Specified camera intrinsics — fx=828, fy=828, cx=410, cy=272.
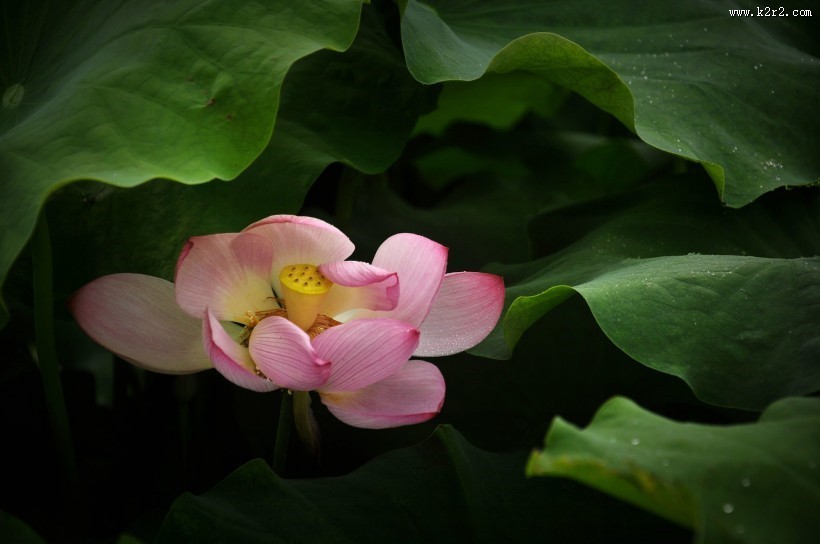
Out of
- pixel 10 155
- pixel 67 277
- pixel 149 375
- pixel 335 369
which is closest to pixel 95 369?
pixel 149 375

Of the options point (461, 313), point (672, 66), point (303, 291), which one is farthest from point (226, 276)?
point (672, 66)

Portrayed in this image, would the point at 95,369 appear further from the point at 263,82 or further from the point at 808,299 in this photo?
the point at 808,299

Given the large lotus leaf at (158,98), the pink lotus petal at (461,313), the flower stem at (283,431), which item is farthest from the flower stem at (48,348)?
the pink lotus petal at (461,313)

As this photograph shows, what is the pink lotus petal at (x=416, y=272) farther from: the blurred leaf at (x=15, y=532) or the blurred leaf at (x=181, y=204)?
the blurred leaf at (x=15, y=532)

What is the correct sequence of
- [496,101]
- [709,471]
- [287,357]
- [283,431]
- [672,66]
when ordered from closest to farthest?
1. [709,471]
2. [287,357]
3. [283,431]
4. [672,66]
5. [496,101]

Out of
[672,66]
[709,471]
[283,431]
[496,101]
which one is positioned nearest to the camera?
[709,471]

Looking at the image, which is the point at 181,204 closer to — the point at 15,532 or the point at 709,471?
the point at 15,532
